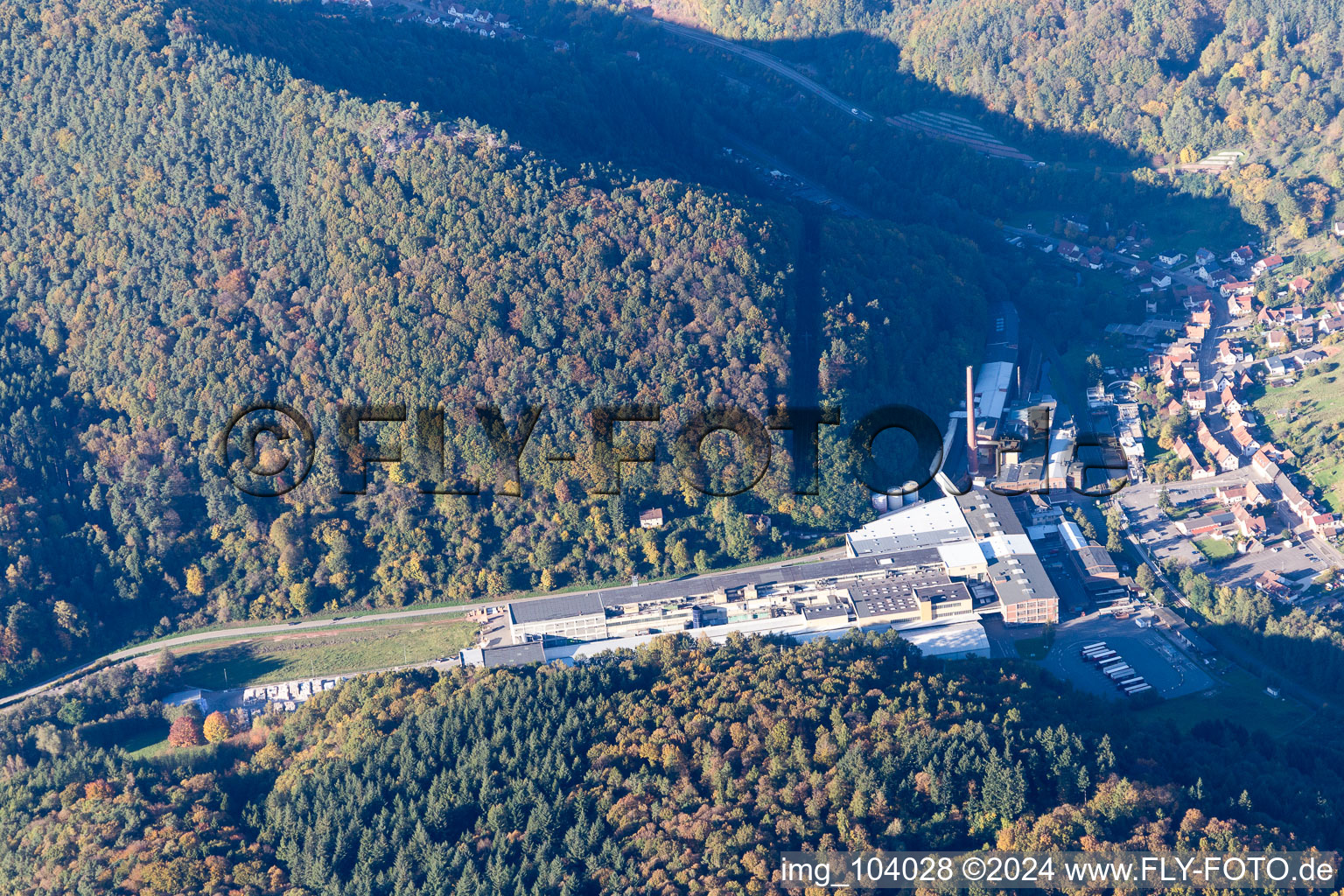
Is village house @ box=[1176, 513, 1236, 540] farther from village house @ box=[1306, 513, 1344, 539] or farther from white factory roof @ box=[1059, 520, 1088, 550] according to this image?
white factory roof @ box=[1059, 520, 1088, 550]

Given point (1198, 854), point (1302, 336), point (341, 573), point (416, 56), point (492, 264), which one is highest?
point (416, 56)

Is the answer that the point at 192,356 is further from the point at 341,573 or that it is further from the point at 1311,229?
the point at 1311,229

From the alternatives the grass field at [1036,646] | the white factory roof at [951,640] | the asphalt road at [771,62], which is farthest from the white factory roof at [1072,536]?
the asphalt road at [771,62]

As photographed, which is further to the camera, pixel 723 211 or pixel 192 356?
pixel 723 211

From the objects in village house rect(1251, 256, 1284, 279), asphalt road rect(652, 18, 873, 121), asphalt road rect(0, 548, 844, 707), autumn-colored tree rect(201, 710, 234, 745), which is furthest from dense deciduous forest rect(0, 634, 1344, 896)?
asphalt road rect(652, 18, 873, 121)

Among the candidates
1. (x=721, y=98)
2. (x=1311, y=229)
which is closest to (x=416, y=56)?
(x=721, y=98)

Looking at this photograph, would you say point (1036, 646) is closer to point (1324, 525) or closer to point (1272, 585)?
point (1272, 585)

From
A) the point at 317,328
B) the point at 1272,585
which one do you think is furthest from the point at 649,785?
the point at 317,328
